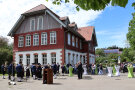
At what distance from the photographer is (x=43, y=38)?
26.2m

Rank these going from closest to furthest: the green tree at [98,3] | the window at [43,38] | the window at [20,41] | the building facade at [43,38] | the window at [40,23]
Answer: the green tree at [98,3] < the building facade at [43,38] < the window at [43,38] < the window at [40,23] < the window at [20,41]

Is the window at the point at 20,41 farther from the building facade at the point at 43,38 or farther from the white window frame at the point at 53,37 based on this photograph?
the white window frame at the point at 53,37

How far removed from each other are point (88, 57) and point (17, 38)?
15491 mm

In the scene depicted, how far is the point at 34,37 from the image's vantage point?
27.0m

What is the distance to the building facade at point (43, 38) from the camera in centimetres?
2475

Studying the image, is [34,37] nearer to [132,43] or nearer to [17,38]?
[17,38]

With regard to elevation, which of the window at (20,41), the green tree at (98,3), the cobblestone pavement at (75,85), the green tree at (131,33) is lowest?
the cobblestone pavement at (75,85)

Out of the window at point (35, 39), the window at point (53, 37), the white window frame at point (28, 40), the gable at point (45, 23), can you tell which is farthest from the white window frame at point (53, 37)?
the white window frame at point (28, 40)

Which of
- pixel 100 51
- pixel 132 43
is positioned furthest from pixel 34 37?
pixel 100 51

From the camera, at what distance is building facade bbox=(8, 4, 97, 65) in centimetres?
2475

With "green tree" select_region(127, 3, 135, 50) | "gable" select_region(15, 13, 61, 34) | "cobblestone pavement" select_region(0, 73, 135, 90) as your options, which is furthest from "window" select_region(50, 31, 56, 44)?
"green tree" select_region(127, 3, 135, 50)

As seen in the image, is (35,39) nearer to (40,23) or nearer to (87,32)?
(40,23)

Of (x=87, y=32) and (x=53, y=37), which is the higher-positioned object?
(x=87, y=32)

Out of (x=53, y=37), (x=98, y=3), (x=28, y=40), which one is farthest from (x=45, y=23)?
(x=98, y=3)
